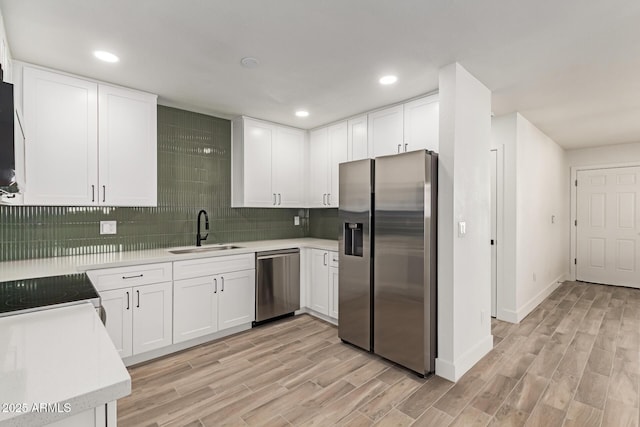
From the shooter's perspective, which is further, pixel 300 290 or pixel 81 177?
pixel 300 290

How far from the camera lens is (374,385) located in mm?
2430

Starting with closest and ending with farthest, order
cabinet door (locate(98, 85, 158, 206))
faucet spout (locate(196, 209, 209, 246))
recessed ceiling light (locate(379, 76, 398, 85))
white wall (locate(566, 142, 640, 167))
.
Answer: recessed ceiling light (locate(379, 76, 398, 85)) < cabinet door (locate(98, 85, 158, 206)) < faucet spout (locate(196, 209, 209, 246)) < white wall (locate(566, 142, 640, 167))

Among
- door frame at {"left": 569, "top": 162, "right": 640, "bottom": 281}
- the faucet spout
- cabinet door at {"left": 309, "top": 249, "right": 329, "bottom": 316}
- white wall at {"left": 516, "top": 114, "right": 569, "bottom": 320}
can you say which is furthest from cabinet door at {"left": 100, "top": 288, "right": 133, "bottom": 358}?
door frame at {"left": 569, "top": 162, "right": 640, "bottom": 281}

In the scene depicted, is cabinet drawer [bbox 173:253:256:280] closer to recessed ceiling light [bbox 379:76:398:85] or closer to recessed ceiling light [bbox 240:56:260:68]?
recessed ceiling light [bbox 240:56:260:68]

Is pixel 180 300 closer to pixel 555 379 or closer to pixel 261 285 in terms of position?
pixel 261 285

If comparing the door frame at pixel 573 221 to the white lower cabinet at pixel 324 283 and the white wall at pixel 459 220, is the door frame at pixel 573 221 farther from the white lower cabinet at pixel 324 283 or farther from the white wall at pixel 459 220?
the white lower cabinet at pixel 324 283

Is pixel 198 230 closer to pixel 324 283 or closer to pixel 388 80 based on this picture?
pixel 324 283

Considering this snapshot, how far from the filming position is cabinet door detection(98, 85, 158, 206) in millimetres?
2795

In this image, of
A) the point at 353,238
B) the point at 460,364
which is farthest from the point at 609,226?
the point at 353,238

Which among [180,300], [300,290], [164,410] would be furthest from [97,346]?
[300,290]

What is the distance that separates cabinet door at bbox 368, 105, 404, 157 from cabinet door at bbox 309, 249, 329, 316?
1359mm

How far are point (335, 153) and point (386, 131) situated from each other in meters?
0.84

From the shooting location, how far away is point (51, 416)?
2.37 feet

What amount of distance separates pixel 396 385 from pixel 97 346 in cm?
212
